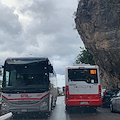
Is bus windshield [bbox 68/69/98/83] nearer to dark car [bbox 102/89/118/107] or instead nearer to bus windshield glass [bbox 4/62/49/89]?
bus windshield glass [bbox 4/62/49/89]

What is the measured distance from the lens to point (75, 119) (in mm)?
11953

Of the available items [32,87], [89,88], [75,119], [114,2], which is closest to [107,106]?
[89,88]

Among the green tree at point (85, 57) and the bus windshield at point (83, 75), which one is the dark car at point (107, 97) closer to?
the bus windshield at point (83, 75)

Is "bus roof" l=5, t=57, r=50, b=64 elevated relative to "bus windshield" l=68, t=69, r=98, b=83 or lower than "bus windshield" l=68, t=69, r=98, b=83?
elevated

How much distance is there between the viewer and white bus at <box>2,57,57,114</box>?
39.2 ft

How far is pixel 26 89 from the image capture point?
11969 mm

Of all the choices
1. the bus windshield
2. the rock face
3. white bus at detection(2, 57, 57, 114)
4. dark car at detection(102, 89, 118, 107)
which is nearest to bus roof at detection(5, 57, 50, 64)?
white bus at detection(2, 57, 57, 114)

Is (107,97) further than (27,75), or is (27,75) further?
(107,97)

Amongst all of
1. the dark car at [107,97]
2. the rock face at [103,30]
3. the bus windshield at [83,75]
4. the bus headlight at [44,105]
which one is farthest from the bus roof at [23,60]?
the rock face at [103,30]

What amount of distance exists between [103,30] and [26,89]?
19.1m

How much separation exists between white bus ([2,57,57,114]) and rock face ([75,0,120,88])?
17.0 metres

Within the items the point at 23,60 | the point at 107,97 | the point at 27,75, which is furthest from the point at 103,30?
the point at 27,75

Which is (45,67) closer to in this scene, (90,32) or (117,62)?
(117,62)

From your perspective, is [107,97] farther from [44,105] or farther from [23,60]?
[23,60]
